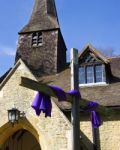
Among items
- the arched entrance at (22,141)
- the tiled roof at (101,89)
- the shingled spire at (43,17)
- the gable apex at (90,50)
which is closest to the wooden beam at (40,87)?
the tiled roof at (101,89)

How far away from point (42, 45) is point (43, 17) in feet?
8.88

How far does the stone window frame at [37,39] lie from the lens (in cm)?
2127

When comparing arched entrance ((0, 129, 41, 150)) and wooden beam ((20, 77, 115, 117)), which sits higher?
wooden beam ((20, 77, 115, 117))

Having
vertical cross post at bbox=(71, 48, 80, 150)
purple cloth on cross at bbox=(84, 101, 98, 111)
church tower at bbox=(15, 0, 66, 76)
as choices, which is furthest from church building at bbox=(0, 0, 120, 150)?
vertical cross post at bbox=(71, 48, 80, 150)

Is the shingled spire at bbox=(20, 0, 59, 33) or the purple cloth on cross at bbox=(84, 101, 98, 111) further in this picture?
the shingled spire at bbox=(20, 0, 59, 33)

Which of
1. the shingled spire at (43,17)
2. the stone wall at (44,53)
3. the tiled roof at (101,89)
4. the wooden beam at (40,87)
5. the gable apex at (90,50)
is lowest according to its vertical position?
the wooden beam at (40,87)

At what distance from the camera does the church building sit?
11680mm

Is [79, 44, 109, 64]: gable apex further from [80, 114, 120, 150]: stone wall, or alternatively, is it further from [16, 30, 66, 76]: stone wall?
[16, 30, 66, 76]: stone wall

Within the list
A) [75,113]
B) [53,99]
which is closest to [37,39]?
[53,99]

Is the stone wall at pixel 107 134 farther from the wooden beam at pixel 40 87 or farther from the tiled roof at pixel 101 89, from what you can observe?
the wooden beam at pixel 40 87

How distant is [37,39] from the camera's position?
21.3 m

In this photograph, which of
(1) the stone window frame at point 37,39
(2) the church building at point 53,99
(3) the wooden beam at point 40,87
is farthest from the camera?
(1) the stone window frame at point 37,39

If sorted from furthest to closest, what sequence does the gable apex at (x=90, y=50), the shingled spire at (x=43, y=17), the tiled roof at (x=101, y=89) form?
the shingled spire at (x=43, y=17)
the gable apex at (x=90, y=50)
the tiled roof at (x=101, y=89)

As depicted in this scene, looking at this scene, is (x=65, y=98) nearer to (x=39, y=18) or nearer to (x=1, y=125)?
(x=1, y=125)
